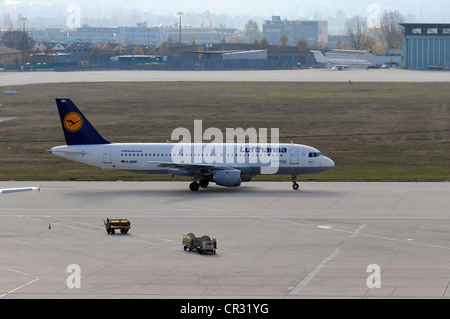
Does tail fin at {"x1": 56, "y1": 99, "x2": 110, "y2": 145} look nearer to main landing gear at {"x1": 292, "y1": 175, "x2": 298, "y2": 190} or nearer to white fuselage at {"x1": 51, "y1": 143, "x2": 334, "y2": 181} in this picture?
white fuselage at {"x1": 51, "y1": 143, "x2": 334, "y2": 181}

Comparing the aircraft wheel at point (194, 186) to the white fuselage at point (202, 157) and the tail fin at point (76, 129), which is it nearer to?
the white fuselage at point (202, 157)

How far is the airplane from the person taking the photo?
72812 mm

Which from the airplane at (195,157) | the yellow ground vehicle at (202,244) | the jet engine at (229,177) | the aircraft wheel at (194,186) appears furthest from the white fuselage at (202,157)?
the yellow ground vehicle at (202,244)

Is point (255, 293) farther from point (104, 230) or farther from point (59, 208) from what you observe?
point (59, 208)

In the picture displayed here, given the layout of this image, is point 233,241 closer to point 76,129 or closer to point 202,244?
point 202,244

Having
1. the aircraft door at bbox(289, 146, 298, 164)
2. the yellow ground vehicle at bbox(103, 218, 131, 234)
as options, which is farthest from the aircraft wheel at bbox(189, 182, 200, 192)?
the yellow ground vehicle at bbox(103, 218, 131, 234)

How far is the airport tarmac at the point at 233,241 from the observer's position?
41.8 metres

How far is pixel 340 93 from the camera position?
162 m

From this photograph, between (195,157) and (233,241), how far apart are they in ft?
70.7

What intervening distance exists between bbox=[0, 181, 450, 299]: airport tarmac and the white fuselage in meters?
2.04

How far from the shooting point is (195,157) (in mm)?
73625

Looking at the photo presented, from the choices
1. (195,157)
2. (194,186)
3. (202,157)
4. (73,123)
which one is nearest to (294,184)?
(202,157)

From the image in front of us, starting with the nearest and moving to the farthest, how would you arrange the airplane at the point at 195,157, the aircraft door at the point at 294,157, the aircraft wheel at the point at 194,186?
1. the airplane at the point at 195,157
2. the aircraft door at the point at 294,157
3. the aircraft wheel at the point at 194,186

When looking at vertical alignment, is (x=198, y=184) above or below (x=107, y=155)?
below
